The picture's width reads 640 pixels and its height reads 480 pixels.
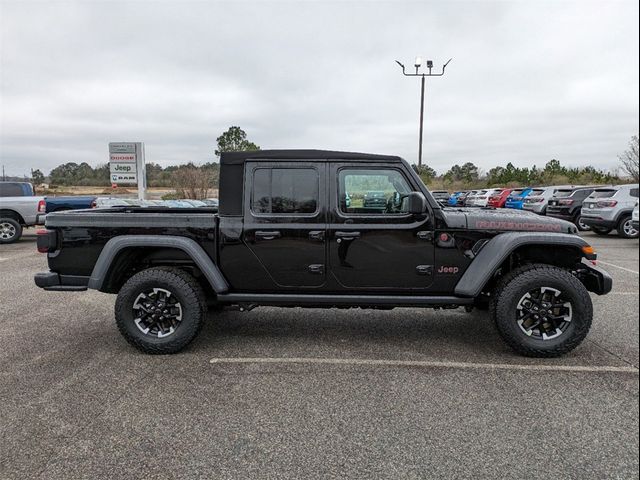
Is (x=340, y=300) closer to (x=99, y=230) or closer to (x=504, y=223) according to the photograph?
(x=504, y=223)

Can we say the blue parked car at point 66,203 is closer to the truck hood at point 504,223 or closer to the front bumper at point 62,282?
the front bumper at point 62,282

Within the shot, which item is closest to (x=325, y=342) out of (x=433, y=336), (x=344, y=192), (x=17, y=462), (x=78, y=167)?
(x=433, y=336)

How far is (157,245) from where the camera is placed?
3807mm

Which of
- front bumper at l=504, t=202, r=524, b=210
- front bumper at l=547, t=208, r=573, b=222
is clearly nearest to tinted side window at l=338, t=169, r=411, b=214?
front bumper at l=547, t=208, r=573, b=222

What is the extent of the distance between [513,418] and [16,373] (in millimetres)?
3745

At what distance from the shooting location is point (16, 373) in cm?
346

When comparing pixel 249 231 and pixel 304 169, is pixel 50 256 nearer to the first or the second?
pixel 249 231

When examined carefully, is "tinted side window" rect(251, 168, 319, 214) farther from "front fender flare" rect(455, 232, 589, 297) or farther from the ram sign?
the ram sign

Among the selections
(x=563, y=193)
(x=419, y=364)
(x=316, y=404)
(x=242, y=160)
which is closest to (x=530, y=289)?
(x=419, y=364)

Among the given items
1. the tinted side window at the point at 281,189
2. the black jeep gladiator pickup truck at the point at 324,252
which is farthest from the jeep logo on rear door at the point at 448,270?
the tinted side window at the point at 281,189

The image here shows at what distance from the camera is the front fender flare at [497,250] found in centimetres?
363

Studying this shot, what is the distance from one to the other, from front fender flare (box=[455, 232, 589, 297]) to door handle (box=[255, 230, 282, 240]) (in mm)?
A: 1665

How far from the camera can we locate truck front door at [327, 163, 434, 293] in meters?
3.79

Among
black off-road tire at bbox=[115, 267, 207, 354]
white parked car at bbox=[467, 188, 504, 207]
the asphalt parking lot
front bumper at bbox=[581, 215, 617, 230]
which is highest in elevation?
white parked car at bbox=[467, 188, 504, 207]
